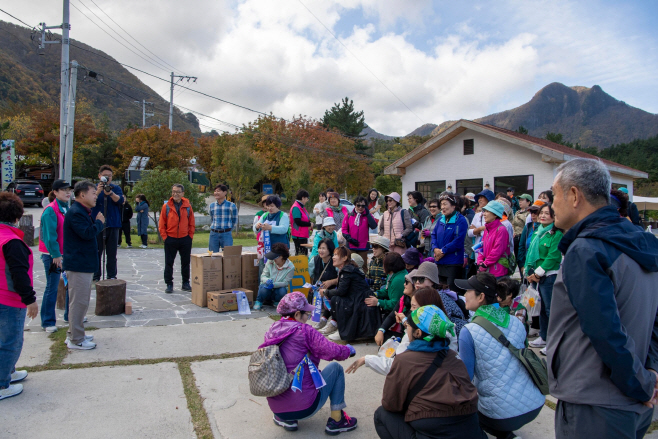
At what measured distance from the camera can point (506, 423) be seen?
292cm

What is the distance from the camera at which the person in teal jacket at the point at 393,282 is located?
521 cm

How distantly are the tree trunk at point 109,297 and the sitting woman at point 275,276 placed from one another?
2.01m

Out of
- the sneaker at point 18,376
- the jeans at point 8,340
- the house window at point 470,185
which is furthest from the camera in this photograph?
the house window at point 470,185

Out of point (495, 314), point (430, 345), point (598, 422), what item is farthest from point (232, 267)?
point (598, 422)

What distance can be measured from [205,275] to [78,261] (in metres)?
2.31

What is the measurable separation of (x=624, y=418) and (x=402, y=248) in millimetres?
4534

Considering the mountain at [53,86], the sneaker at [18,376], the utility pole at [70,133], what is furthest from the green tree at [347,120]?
the sneaker at [18,376]

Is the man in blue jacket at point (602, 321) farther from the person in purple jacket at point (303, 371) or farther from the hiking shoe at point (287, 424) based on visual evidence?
the hiking shoe at point (287, 424)

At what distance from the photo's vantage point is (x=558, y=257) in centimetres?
484

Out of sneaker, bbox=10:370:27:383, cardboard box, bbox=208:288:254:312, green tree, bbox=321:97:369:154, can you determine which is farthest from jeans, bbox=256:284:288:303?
green tree, bbox=321:97:369:154

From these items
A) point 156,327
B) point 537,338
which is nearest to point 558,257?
point 537,338

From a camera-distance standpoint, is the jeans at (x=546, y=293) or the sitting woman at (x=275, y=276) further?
the sitting woman at (x=275, y=276)

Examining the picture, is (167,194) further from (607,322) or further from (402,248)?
(607,322)

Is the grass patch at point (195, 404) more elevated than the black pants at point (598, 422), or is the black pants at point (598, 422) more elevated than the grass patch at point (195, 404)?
the black pants at point (598, 422)
